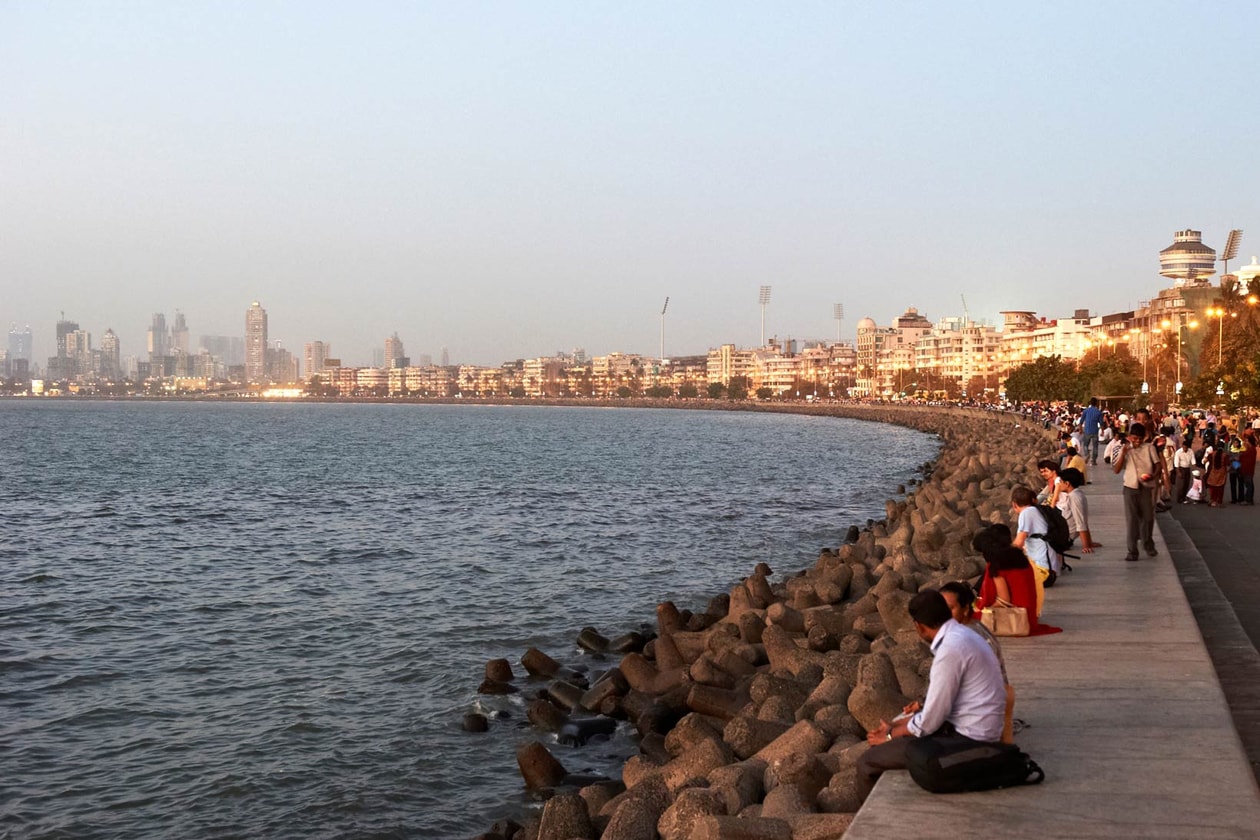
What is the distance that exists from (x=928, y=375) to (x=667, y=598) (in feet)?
607

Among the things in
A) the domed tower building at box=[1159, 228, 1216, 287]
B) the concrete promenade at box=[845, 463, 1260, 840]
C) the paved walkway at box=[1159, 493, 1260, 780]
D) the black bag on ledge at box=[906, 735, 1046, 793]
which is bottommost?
the paved walkway at box=[1159, 493, 1260, 780]

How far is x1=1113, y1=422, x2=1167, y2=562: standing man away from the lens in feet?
40.1

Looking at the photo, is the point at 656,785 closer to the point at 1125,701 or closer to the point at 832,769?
the point at 832,769

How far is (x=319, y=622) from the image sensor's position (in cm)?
1706

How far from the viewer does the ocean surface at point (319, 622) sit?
9984 millimetres

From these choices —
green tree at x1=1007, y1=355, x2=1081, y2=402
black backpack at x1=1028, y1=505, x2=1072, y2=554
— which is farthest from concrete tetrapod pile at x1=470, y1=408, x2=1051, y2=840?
green tree at x1=1007, y1=355, x2=1081, y2=402

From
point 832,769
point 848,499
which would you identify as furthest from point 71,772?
point 848,499

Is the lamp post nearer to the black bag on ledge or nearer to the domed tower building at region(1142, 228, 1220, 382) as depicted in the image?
the domed tower building at region(1142, 228, 1220, 382)

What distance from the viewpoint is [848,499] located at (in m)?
36.2

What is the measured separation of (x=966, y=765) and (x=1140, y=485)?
766cm

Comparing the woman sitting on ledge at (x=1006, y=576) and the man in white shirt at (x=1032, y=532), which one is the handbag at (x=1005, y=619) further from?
the man in white shirt at (x=1032, y=532)

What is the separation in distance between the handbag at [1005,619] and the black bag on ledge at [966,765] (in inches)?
125

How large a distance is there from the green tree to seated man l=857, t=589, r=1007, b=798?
81.9 metres

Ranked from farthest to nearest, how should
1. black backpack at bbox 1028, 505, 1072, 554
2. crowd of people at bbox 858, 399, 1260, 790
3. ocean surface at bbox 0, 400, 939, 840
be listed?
black backpack at bbox 1028, 505, 1072, 554, ocean surface at bbox 0, 400, 939, 840, crowd of people at bbox 858, 399, 1260, 790
